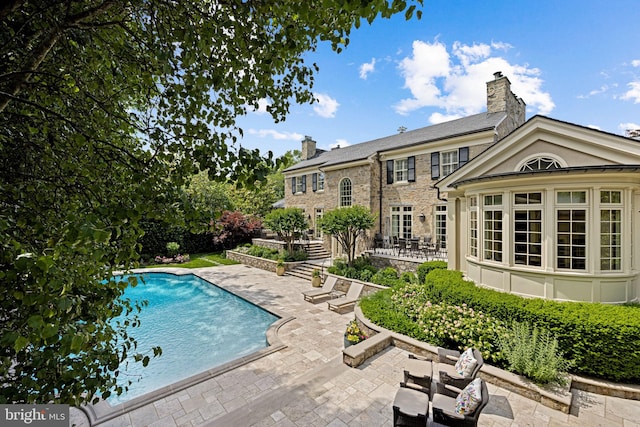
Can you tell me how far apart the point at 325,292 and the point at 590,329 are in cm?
950

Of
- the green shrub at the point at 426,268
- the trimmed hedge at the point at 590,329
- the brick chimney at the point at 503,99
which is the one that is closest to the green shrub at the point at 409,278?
the green shrub at the point at 426,268

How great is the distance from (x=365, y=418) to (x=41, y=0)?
282 inches

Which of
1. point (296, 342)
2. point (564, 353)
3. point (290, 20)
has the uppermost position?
point (290, 20)

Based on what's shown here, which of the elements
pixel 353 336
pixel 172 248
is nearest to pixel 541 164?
pixel 353 336

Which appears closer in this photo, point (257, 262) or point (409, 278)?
point (409, 278)

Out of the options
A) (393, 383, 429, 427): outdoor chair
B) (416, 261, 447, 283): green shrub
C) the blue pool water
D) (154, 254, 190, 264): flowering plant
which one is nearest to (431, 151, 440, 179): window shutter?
(416, 261, 447, 283): green shrub

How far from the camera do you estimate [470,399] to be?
14.1ft

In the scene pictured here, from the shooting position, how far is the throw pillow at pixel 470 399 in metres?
4.22

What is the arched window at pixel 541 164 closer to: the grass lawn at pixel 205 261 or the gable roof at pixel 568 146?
the gable roof at pixel 568 146

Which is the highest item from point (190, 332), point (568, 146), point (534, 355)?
point (568, 146)

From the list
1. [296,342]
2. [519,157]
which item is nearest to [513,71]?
[519,157]

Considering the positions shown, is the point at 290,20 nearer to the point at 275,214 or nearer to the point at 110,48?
the point at 110,48

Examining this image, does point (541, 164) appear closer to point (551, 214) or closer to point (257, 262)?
point (551, 214)

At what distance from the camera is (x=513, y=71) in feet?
51.5
